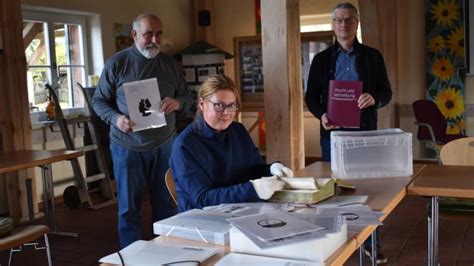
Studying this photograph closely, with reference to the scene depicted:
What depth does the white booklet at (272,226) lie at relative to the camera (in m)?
1.38

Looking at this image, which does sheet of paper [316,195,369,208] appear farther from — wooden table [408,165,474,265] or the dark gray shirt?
the dark gray shirt

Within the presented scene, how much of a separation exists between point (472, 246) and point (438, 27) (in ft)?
11.0

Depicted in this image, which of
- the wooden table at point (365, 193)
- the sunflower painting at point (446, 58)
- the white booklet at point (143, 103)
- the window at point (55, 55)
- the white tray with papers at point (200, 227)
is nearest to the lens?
the wooden table at point (365, 193)

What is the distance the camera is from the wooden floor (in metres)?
3.62

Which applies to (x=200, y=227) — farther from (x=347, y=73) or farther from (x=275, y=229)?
(x=347, y=73)

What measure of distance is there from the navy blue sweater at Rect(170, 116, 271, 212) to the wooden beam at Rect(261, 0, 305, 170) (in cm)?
84

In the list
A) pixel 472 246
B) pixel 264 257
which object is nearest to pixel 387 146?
pixel 264 257

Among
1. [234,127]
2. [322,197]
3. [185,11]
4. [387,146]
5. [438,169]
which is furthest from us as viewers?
[185,11]

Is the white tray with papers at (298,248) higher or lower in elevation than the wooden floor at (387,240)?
higher

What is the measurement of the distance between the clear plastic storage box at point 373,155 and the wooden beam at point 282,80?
66 cm

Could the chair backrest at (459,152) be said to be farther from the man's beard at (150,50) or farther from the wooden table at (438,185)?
the man's beard at (150,50)

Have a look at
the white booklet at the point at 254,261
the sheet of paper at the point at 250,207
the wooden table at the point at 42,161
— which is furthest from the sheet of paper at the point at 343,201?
the wooden table at the point at 42,161

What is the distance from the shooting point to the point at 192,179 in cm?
198

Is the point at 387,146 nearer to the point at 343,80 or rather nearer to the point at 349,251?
Result: the point at 343,80
